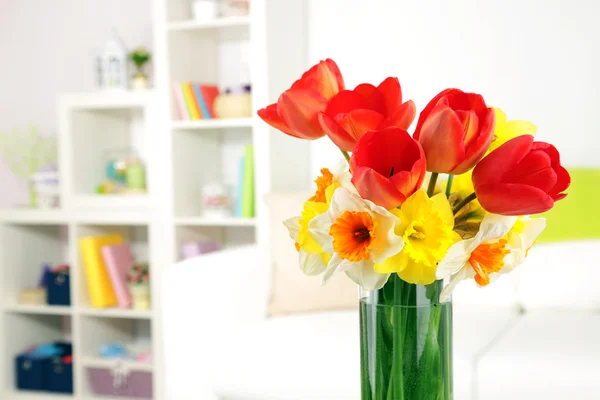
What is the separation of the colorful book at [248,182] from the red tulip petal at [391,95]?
79.9 inches

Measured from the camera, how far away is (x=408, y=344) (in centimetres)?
86

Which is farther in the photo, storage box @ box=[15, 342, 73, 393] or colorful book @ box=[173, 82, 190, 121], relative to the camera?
storage box @ box=[15, 342, 73, 393]

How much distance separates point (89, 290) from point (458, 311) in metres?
1.59

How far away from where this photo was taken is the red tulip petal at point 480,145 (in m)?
0.78

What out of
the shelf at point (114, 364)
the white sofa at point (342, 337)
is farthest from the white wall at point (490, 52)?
the shelf at point (114, 364)

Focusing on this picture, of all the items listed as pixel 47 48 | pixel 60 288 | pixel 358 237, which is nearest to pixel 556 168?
pixel 358 237

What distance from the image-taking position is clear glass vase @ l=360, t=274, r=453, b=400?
2.80 feet

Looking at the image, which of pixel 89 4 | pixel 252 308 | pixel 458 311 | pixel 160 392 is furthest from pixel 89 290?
pixel 458 311

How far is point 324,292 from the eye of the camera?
2396mm

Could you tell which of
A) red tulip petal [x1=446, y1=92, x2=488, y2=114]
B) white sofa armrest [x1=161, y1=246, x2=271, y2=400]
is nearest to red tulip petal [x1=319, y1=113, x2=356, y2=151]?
red tulip petal [x1=446, y1=92, x2=488, y2=114]

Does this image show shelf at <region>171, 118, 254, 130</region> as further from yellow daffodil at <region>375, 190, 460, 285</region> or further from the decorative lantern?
yellow daffodil at <region>375, 190, 460, 285</region>

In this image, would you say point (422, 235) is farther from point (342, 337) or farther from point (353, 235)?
point (342, 337)

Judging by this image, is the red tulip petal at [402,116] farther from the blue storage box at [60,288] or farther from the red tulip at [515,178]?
the blue storage box at [60,288]

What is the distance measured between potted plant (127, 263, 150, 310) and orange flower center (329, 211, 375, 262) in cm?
236
